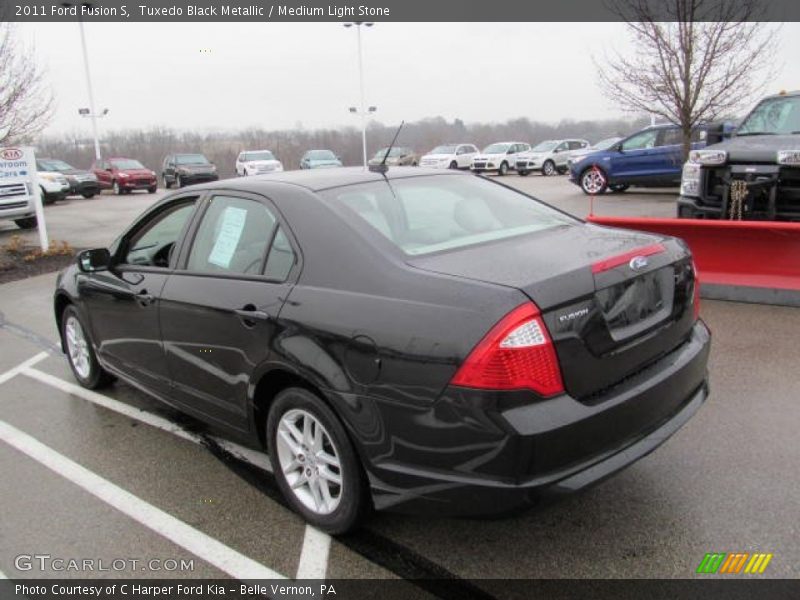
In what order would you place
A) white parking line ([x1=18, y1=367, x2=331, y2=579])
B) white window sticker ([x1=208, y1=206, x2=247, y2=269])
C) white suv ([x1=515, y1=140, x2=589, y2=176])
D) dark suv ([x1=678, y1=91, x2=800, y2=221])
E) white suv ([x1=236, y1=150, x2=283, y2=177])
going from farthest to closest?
1. white suv ([x1=515, y1=140, x2=589, y2=176])
2. white suv ([x1=236, y1=150, x2=283, y2=177])
3. dark suv ([x1=678, y1=91, x2=800, y2=221])
4. white window sticker ([x1=208, y1=206, x2=247, y2=269])
5. white parking line ([x1=18, y1=367, x2=331, y2=579])

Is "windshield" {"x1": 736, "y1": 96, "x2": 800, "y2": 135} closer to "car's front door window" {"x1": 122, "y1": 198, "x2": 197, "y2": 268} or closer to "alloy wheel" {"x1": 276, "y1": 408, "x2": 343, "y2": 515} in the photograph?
"car's front door window" {"x1": 122, "y1": 198, "x2": 197, "y2": 268}

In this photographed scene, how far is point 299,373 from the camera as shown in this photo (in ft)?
9.44

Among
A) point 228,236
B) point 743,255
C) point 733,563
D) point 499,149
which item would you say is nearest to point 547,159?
point 499,149

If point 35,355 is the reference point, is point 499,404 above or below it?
above

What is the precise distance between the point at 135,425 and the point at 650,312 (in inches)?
135

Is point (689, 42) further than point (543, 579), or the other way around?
point (689, 42)

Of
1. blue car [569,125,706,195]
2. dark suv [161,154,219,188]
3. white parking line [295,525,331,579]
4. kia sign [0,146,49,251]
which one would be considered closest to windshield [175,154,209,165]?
dark suv [161,154,219,188]

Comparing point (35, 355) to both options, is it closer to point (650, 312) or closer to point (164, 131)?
point (650, 312)

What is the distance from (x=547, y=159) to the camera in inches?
1191

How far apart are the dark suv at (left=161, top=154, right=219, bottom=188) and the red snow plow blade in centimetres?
2562

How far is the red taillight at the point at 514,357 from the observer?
232 cm

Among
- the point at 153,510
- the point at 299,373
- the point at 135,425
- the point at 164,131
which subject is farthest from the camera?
the point at 164,131

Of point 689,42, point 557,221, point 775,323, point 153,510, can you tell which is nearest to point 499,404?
point 557,221

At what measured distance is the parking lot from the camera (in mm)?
2801
